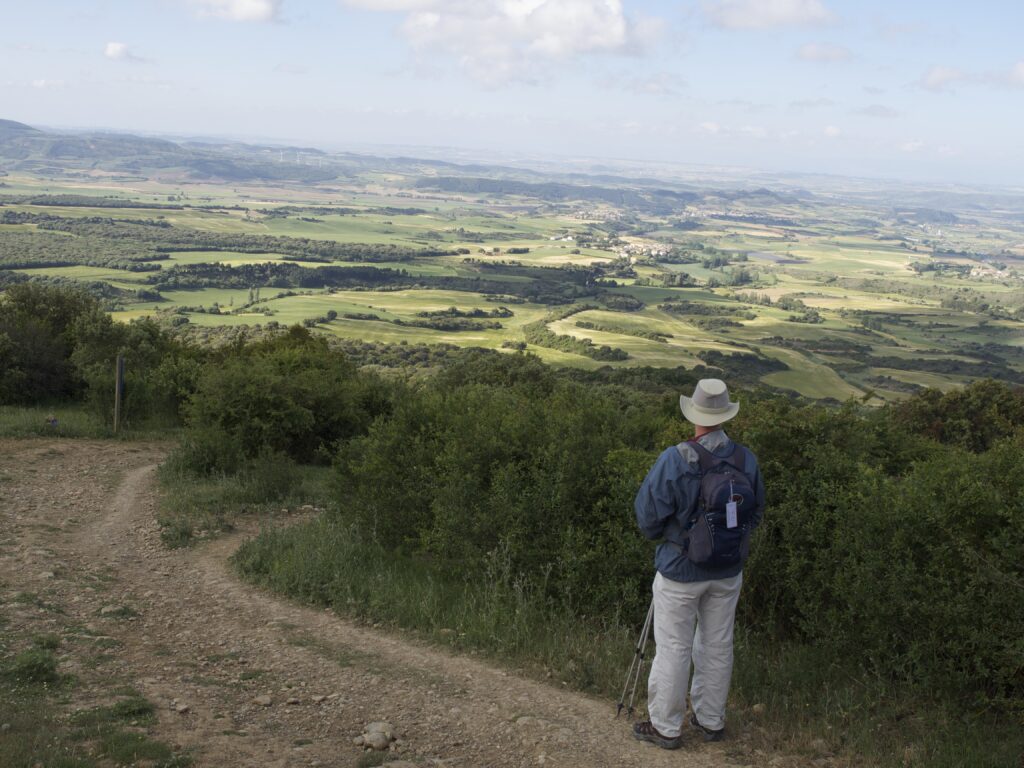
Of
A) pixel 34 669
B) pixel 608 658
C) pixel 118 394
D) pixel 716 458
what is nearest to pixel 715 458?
pixel 716 458

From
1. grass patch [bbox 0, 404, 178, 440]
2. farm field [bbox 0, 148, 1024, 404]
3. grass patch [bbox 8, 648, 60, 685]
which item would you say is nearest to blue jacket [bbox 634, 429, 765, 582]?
grass patch [bbox 8, 648, 60, 685]

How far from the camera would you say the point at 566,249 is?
130m

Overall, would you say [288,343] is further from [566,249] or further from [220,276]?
[566,249]

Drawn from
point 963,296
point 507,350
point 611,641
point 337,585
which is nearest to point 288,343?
point 337,585

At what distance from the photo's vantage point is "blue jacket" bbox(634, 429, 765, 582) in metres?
4.40

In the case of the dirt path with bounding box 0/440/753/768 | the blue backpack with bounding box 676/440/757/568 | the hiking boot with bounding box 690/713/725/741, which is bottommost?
the dirt path with bounding box 0/440/753/768

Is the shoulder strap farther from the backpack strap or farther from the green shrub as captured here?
the green shrub

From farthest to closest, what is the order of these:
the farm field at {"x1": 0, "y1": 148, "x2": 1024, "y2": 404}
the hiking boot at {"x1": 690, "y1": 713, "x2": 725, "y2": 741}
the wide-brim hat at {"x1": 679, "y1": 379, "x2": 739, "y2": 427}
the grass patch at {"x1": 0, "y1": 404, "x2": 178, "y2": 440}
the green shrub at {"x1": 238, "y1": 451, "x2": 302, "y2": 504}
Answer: the farm field at {"x1": 0, "y1": 148, "x2": 1024, "y2": 404} → the grass patch at {"x1": 0, "y1": 404, "x2": 178, "y2": 440} → the green shrub at {"x1": 238, "y1": 451, "x2": 302, "y2": 504} → the hiking boot at {"x1": 690, "y1": 713, "x2": 725, "y2": 741} → the wide-brim hat at {"x1": 679, "y1": 379, "x2": 739, "y2": 427}

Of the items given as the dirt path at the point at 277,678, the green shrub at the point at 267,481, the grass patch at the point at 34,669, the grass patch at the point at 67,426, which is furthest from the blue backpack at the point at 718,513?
the grass patch at the point at 67,426

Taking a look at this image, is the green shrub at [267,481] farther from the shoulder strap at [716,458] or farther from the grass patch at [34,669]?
the shoulder strap at [716,458]

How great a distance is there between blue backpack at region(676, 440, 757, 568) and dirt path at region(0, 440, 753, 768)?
3.72 feet

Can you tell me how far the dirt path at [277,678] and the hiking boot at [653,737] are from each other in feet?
0.21

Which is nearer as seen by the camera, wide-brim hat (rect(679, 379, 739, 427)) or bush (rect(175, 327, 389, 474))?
wide-brim hat (rect(679, 379, 739, 427))

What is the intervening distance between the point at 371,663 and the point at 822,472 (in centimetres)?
349
